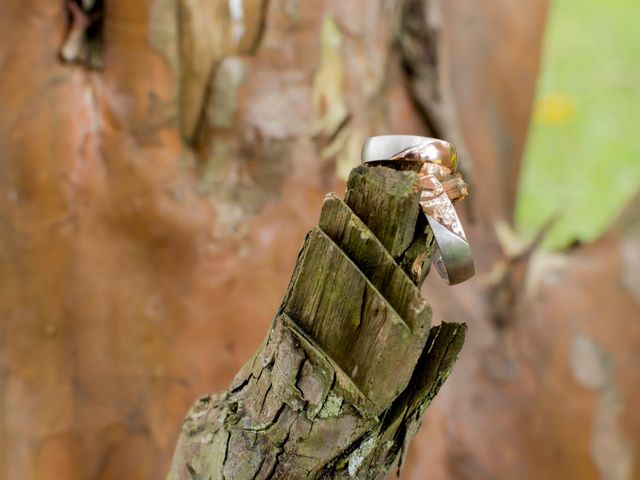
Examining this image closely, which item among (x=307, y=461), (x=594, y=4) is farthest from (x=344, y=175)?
(x=594, y=4)

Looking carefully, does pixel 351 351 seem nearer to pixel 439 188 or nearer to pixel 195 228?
pixel 439 188

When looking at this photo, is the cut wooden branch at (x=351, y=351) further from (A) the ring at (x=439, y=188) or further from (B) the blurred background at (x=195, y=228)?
(B) the blurred background at (x=195, y=228)

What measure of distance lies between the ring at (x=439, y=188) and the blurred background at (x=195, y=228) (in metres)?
0.52

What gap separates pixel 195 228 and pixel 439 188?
570mm

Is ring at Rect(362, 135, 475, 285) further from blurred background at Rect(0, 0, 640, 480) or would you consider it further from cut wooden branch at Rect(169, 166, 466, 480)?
blurred background at Rect(0, 0, 640, 480)

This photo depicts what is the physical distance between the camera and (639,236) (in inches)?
48.5

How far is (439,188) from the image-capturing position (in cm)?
43

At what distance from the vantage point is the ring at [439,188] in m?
0.42

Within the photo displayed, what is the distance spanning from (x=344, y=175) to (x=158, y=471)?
504mm

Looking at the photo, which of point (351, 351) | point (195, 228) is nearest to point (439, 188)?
point (351, 351)

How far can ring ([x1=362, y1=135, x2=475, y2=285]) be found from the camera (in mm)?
420

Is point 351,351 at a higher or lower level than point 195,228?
lower

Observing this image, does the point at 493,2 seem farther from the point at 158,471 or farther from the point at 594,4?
the point at 594,4

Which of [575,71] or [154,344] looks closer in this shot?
[154,344]
